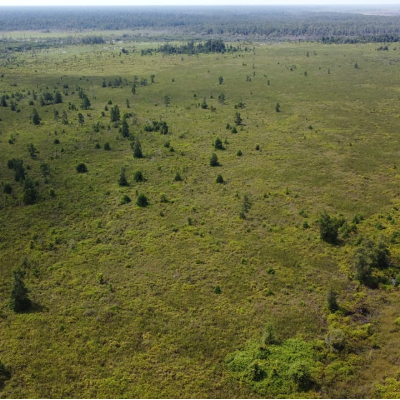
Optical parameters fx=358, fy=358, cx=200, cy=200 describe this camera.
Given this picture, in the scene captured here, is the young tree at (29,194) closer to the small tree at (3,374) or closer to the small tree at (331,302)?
the small tree at (3,374)

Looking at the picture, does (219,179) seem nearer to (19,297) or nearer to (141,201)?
(141,201)

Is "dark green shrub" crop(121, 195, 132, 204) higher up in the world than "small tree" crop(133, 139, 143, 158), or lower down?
lower down

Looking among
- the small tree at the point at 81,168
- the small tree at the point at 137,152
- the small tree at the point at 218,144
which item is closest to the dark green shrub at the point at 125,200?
the small tree at the point at 81,168

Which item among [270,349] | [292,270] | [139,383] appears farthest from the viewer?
[292,270]

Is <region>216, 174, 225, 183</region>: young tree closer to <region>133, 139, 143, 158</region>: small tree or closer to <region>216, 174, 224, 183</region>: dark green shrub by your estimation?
<region>216, 174, 224, 183</region>: dark green shrub

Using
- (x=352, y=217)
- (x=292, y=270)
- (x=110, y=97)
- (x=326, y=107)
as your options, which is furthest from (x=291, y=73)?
(x=292, y=270)

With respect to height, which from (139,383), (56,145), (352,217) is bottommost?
(139,383)

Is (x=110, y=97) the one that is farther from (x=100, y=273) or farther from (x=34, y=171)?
(x=100, y=273)

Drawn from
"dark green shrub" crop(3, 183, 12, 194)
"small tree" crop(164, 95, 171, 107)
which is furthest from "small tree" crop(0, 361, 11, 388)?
"small tree" crop(164, 95, 171, 107)
